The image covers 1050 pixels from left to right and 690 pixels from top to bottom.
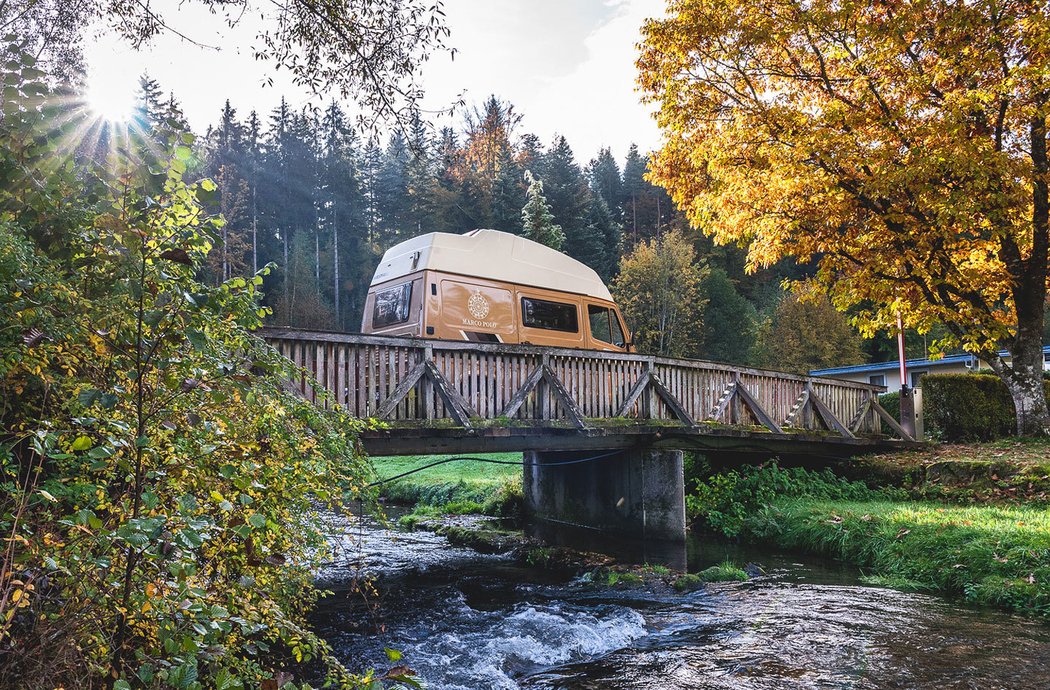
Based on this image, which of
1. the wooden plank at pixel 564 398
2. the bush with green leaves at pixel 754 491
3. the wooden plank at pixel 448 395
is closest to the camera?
the wooden plank at pixel 448 395

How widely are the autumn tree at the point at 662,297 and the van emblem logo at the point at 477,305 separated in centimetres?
2445

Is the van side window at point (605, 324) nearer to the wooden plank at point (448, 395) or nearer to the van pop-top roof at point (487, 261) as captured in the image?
the van pop-top roof at point (487, 261)

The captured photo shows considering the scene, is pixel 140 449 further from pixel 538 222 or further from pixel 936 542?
pixel 538 222

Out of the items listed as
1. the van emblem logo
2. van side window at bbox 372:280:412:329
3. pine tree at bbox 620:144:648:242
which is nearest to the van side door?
the van emblem logo

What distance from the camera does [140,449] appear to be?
261cm

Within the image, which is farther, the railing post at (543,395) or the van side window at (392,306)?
the van side window at (392,306)

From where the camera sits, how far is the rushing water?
6113mm

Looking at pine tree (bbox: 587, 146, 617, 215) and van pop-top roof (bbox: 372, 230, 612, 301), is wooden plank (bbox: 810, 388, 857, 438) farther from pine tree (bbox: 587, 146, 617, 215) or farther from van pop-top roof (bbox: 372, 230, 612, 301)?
pine tree (bbox: 587, 146, 617, 215)

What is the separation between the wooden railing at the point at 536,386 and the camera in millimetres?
8477

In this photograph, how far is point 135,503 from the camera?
8.75ft

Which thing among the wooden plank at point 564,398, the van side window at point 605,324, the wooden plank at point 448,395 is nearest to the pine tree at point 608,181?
the van side window at point 605,324

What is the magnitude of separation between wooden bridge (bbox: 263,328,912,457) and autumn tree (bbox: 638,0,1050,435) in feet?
10.5

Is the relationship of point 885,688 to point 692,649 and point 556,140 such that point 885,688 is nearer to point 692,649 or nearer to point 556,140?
point 692,649

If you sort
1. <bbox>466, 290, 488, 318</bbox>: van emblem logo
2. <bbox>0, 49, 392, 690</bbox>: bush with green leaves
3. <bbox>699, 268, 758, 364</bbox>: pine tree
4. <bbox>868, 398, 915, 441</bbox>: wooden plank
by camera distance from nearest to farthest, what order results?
<bbox>0, 49, 392, 690</bbox>: bush with green leaves, <bbox>466, 290, 488, 318</bbox>: van emblem logo, <bbox>868, 398, 915, 441</bbox>: wooden plank, <bbox>699, 268, 758, 364</bbox>: pine tree
